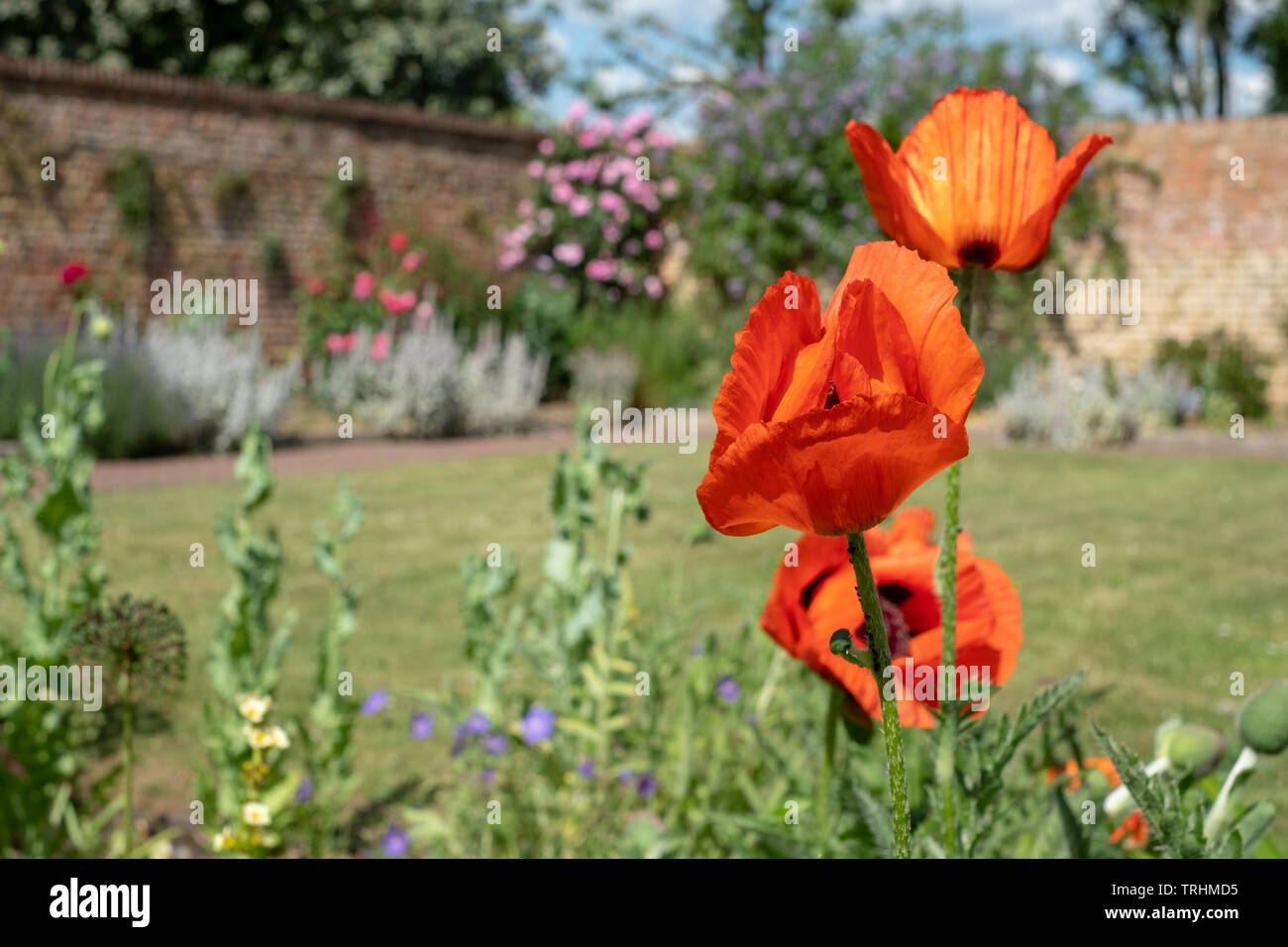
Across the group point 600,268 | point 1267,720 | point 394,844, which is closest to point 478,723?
point 394,844

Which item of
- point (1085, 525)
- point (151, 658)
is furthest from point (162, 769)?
point (1085, 525)

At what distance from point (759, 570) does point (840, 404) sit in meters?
4.32

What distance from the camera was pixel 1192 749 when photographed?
1164 millimetres

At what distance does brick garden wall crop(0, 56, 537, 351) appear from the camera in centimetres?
974

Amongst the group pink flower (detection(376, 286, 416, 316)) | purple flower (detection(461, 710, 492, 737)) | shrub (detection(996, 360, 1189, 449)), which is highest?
pink flower (detection(376, 286, 416, 316))

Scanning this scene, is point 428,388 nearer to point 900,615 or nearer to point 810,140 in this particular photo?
point 810,140

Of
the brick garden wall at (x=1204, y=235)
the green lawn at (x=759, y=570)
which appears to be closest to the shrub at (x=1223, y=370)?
the brick garden wall at (x=1204, y=235)

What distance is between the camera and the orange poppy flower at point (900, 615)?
2.99 ft

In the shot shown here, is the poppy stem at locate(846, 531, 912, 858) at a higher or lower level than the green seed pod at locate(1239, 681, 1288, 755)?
higher

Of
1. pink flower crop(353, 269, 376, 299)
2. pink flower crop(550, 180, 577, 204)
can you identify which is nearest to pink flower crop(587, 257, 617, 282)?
pink flower crop(550, 180, 577, 204)

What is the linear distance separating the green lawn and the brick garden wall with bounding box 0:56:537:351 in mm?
4545

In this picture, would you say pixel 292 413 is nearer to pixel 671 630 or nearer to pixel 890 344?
pixel 671 630

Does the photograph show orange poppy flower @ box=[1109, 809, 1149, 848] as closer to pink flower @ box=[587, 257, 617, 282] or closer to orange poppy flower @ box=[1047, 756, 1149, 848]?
orange poppy flower @ box=[1047, 756, 1149, 848]
